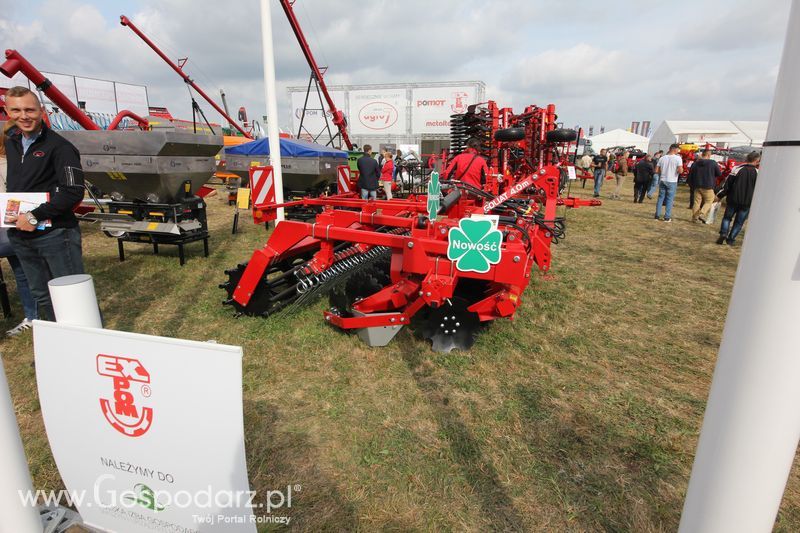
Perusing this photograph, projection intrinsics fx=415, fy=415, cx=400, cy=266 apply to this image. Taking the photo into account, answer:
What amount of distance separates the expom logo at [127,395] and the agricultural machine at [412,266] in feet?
6.45

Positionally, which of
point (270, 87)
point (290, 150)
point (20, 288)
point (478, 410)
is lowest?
point (478, 410)

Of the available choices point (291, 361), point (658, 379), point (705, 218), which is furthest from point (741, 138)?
point (291, 361)

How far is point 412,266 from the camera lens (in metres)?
3.16

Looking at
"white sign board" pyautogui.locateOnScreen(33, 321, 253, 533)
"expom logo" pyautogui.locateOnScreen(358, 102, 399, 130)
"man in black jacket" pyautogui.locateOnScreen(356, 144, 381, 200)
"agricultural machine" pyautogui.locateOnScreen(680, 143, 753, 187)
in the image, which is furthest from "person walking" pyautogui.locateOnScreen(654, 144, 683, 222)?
"expom logo" pyautogui.locateOnScreen(358, 102, 399, 130)

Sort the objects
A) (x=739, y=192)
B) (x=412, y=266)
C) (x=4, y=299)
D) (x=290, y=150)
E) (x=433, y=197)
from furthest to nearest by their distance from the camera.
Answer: (x=290, y=150) < (x=739, y=192) < (x=4, y=299) < (x=412, y=266) < (x=433, y=197)

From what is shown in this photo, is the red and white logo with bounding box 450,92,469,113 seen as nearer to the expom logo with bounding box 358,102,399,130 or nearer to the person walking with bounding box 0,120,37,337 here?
the expom logo with bounding box 358,102,399,130

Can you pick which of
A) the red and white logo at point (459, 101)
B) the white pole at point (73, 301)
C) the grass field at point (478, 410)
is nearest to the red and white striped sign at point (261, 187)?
the grass field at point (478, 410)

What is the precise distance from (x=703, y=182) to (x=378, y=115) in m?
16.2

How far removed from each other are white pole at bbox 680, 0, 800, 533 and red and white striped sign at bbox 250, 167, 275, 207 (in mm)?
4085

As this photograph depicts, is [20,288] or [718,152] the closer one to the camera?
[20,288]

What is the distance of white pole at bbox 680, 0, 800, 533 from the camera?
2.50ft

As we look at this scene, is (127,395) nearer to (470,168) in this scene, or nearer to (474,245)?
(474,245)

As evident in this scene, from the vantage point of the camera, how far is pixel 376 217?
12.5ft

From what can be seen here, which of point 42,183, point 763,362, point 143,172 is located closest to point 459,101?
point 143,172
